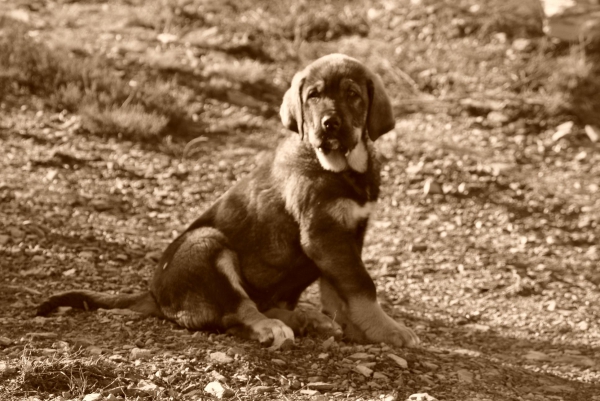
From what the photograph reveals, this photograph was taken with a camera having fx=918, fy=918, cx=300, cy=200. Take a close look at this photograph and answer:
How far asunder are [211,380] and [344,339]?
112cm

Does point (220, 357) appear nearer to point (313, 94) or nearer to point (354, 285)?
point (354, 285)

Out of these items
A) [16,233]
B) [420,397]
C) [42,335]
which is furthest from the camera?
[16,233]

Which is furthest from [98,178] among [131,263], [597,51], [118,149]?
[597,51]

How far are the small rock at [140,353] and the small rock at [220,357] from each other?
11.9 inches

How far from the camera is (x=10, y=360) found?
429cm

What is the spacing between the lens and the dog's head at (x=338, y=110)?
16.8 ft

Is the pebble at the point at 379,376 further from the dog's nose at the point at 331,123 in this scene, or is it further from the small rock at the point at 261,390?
the dog's nose at the point at 331,123

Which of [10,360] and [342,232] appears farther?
[342,232]

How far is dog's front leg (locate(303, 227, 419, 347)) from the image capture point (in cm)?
506

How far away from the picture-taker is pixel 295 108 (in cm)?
539

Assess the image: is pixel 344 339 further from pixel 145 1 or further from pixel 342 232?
pixel 145 1

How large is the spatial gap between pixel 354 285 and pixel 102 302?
4.75ft

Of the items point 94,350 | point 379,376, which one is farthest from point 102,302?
point 379,376

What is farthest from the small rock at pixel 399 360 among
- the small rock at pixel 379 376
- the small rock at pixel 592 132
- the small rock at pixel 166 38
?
the small rock at pixel 166 38
